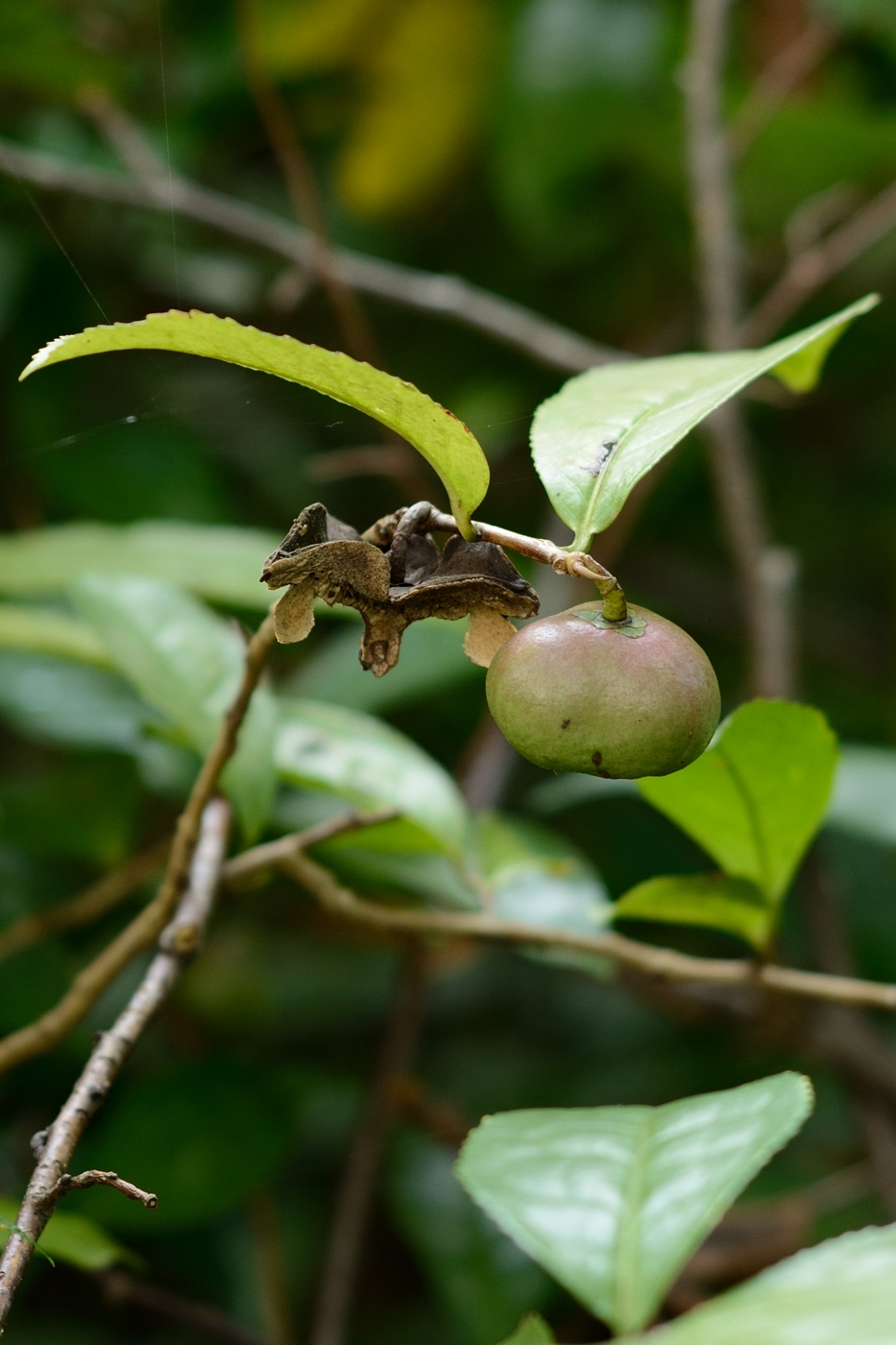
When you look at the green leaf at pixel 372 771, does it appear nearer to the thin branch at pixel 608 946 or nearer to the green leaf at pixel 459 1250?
the thin branch at pixel 608 946

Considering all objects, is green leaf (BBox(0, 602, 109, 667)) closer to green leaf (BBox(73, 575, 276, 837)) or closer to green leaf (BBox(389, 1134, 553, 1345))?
green leaf (BBox(73, 575, 276, 837))

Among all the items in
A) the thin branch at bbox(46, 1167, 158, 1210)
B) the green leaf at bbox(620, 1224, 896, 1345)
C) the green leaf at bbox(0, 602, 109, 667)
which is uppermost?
the green leaf at bbox(0, 602, 109, 667)

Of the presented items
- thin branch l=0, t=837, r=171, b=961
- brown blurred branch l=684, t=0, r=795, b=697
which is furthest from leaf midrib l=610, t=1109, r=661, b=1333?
brown blurred branch l=684, t=0, r=795, b=697

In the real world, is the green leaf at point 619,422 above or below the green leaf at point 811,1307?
above

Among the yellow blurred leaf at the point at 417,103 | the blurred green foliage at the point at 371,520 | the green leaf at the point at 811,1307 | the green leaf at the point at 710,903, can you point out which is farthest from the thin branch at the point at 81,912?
the yellow blurred leaf at the point at 417,103

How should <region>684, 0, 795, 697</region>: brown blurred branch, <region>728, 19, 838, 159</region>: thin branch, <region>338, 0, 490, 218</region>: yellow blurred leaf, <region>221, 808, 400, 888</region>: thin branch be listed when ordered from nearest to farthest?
<region>221, 808, 400, 888</region>: thin branch → <region>684, 0, 795, 697</region>: brown blurred branch → <region>728, 19, 838, 159</region>: thin branch → <region>338, 0, 490, 218</region>: yellow blurred leaf

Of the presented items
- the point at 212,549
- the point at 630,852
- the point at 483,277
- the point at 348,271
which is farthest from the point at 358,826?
the point at 483,277

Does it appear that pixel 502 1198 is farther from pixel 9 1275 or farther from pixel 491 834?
pixel 491 834
